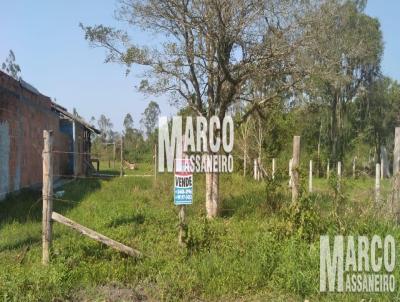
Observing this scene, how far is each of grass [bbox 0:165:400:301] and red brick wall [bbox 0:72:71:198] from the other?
2560 mm

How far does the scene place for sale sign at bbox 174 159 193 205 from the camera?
21.1 ft

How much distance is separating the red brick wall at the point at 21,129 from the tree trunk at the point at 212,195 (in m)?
4.93

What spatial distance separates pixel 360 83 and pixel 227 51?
30.3 metres

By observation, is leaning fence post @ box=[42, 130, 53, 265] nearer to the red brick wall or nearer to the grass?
the grass

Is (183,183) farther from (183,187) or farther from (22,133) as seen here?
(22,133)

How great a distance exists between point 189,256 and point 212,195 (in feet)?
12.1

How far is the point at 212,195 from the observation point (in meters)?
9.76

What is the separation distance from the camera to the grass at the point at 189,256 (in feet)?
16.4

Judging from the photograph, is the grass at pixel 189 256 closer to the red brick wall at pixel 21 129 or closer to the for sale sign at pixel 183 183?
the for sale sign at pixel 183 183

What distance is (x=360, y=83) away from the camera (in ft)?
120

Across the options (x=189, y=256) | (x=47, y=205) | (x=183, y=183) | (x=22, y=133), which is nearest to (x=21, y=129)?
(x=22, y=133)

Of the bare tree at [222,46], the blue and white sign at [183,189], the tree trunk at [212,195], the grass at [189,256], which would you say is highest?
the bare tree at [222,46]

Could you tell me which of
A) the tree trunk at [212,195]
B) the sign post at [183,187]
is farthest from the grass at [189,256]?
the tree trunk at [212,195]

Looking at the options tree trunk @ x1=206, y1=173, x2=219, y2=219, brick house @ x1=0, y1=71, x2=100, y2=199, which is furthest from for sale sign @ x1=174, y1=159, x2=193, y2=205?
tree trunk @ x1=206, y1=173, x2=219, y2=219
